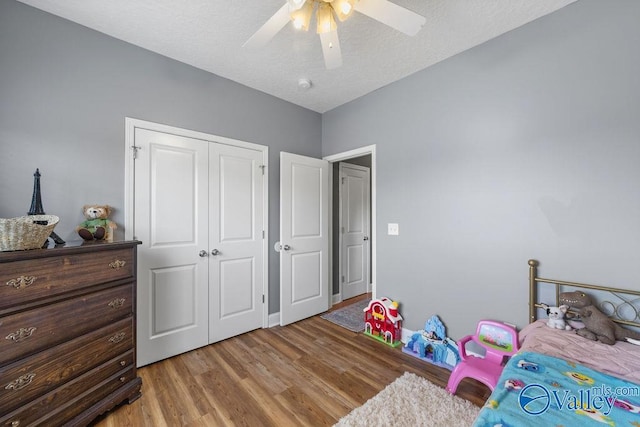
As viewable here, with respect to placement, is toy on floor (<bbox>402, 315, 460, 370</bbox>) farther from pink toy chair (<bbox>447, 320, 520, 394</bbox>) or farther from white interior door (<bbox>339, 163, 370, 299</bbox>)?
white interior door (<bbox>339, 163, 370, 299</bbox>)

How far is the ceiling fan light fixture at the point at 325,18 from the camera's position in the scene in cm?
132

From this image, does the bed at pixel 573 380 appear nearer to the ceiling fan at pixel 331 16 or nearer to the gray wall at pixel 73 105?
the ceiling fan at pixel 331 16

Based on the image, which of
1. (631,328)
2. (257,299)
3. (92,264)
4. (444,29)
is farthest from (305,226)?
(631,328)

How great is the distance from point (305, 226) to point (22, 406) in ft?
7.92

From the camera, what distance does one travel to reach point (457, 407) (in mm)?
1610

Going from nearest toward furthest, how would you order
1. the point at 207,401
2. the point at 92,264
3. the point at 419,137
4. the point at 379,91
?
the point at 92,264
the point at 207,401
the point at 419,137
the point at 379,91

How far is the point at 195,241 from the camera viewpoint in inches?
93.8

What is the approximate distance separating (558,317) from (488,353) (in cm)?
54

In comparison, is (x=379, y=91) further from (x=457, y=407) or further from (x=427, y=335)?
(x=457, y=407)

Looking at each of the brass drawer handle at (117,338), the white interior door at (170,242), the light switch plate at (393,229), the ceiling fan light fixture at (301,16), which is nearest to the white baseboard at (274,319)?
the white interior door at (170,242)

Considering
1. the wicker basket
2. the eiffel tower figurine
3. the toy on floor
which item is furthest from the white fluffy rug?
the eiffel tower figurine

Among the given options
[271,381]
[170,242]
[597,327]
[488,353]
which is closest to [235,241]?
[170,242]

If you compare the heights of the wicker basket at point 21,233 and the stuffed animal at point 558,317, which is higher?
the wicker basket at point 21,233

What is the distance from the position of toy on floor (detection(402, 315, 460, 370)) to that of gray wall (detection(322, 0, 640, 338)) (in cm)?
9
